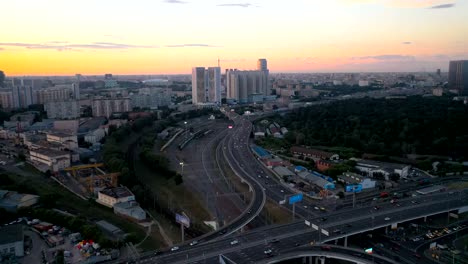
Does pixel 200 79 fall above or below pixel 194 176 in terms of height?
above

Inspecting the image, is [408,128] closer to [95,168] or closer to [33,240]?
[95,168]

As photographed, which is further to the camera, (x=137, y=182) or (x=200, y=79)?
(x=200, y=79)

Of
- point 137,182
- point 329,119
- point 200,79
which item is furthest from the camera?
point 200,79

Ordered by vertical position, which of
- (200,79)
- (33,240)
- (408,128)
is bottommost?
(33,240)

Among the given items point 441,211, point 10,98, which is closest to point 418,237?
point 441,211

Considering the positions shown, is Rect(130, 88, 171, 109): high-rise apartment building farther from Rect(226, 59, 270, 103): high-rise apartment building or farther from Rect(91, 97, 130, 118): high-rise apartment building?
Rect(226, 59, 270, 103): high-rise apartment building

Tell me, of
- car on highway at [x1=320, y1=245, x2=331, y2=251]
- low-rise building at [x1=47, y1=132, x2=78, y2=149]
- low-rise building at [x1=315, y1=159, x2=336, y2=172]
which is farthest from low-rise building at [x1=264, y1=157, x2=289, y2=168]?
low-rise building at [x1=47, y1=132, x2=78, y2=149]

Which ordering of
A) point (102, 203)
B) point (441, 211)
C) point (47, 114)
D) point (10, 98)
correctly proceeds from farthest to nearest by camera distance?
1. point (10, 98)
2. point (47, 114)
3. point (102, 203)
4. point (441, 211)
